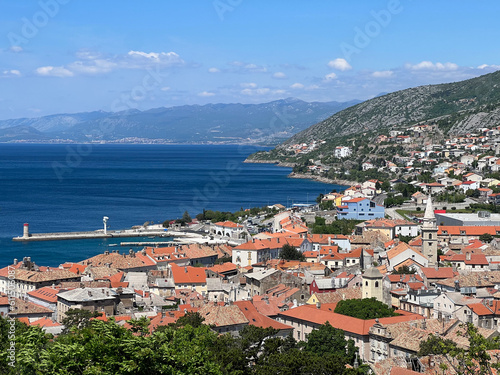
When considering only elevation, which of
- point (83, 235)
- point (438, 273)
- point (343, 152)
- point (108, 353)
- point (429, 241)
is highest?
point (343, 152)

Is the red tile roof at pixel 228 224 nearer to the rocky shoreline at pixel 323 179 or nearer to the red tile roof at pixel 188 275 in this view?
the red tile roof at pixel 188 275

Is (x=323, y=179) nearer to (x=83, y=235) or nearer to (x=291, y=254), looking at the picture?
(x=83, y=235)

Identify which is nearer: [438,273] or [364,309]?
[364,309]

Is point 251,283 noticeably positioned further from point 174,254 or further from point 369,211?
point 369,211

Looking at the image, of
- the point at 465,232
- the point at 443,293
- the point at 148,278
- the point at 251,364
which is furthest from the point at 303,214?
the point at 251,364


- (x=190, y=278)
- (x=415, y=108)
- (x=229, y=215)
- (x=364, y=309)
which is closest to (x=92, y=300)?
(x=190, y=278)

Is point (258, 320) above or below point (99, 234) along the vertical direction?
above

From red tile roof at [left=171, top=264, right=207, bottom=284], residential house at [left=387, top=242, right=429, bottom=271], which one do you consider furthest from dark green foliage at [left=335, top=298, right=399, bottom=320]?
red tile roof at [left=171, top=264, right=207, bottom=284]
